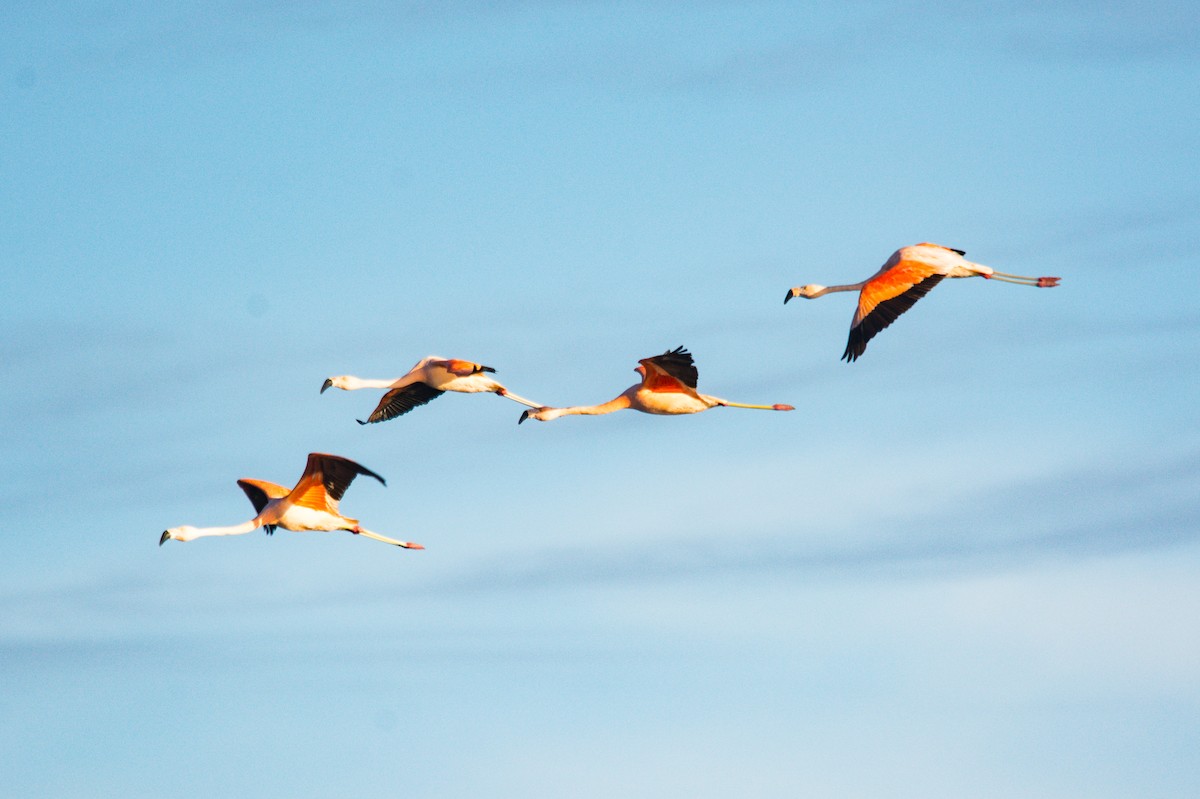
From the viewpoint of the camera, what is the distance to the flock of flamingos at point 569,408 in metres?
52.1

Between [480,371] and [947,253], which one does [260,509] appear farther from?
[947,253]

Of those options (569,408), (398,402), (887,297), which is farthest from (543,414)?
(887,297)

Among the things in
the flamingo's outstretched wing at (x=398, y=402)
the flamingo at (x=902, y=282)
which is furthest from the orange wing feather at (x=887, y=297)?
the flamingo's outstretched wing at (x=398, y=402)

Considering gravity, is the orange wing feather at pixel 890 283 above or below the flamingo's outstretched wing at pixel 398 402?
above

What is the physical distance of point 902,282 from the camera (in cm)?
5272

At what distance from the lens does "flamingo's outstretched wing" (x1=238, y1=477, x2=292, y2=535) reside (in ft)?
182

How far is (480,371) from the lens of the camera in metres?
54.3

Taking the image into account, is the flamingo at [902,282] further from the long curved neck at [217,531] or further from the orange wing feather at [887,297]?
the long curved neck at [217,531]

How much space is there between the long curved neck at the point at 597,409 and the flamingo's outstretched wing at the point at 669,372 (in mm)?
675

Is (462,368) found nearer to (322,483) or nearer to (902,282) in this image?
(322,483)

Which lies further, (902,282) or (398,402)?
(398,402)

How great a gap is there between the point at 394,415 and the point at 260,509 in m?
3.55

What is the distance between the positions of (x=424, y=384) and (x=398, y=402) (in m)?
1.25

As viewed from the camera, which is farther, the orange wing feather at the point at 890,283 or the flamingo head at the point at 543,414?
the flamingo head at the point at 543,414
